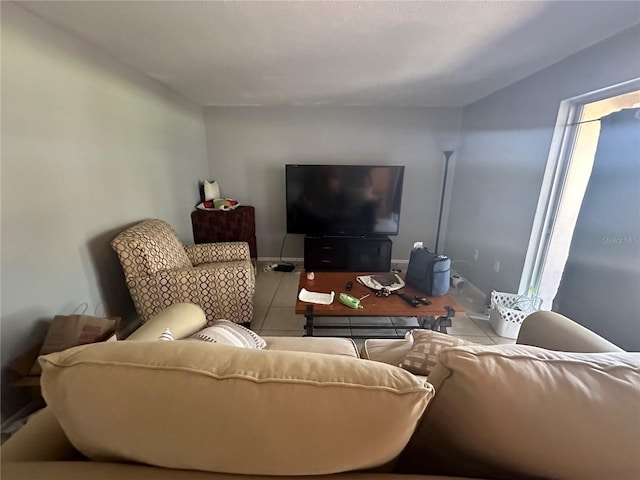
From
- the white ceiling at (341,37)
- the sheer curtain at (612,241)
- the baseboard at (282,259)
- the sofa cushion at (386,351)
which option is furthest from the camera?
the baseboard at (282,259)

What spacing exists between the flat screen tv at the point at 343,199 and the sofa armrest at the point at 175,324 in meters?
2.26

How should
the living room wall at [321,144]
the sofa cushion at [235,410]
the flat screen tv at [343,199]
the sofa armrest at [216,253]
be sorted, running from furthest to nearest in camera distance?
the living room wall at [321,144] → the flat screen tv at [343,199] → the sofa armrest at [216,253] → the sofa cushion at [235,410]

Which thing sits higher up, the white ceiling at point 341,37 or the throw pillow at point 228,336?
the white ceiling at point 341,37

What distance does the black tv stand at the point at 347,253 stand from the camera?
3.43 metres

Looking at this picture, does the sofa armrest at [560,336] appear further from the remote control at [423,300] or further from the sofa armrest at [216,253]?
the sofa armrest at [216,253]

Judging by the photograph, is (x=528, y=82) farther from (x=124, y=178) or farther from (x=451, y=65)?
(x=124, y=178)

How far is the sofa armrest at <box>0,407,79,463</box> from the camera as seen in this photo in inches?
22.4

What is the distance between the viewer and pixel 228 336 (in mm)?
1140

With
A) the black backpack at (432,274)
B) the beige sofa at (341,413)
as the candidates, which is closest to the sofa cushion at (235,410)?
the beige sofa at (341,413)

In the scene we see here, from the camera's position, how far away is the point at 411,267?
227cm

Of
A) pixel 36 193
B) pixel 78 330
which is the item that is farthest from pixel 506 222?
pixel 36 193

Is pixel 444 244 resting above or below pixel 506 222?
below

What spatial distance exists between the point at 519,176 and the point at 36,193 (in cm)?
345

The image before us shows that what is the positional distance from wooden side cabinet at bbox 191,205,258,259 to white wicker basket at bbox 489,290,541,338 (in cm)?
272
